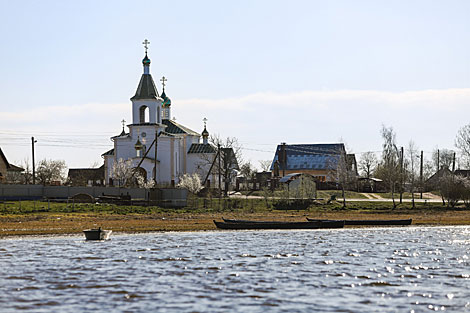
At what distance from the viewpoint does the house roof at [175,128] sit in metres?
106

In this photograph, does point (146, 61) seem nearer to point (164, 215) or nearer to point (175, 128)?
point (175, 128)

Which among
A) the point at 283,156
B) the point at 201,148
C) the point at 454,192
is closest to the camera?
the point at 454,192

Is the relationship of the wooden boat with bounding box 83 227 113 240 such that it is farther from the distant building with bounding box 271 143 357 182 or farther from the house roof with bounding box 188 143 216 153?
the distant building with bounding box 271 143 357 182

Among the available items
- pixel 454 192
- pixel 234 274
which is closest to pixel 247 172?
pixel 454 192

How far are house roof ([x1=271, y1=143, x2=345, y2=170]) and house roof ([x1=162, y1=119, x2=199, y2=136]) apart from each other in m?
30.9

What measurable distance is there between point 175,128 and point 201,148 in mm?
5033

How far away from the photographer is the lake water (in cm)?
2273

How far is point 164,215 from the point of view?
6000 centimetres

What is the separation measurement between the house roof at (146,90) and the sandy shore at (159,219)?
128 feet

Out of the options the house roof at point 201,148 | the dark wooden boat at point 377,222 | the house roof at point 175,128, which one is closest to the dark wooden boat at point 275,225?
the dark wooden boat at point 377,222

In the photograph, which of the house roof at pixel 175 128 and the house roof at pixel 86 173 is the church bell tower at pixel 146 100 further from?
the house roof at pixel 86 173

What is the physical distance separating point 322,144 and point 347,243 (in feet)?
314

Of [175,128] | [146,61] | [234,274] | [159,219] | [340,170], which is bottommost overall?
[234,274]

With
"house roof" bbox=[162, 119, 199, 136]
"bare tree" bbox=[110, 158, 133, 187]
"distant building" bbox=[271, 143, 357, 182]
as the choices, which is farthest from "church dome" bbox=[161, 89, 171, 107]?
"distant building" bbox=[271, 143, 357, 182]
